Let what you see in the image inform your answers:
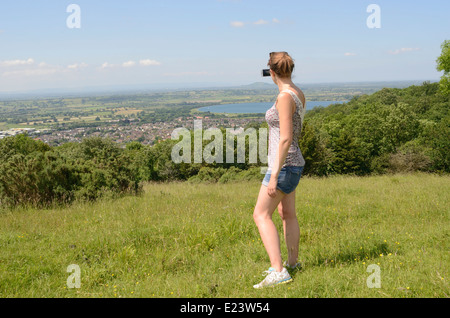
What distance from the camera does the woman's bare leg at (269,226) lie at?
10.2ft

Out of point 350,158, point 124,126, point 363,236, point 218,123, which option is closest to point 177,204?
point 363,236

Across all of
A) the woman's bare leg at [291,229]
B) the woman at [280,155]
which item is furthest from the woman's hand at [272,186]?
the woman's bare leg at [291,229]

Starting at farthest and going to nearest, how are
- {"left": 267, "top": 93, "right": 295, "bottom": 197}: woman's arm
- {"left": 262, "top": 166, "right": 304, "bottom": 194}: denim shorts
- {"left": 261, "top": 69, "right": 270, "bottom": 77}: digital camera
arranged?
1. {"left": 261, "top": 69, "right": 270, "bottom": 77}: digital camera
2. {"left": 262, "top": 166, "right": 304, "bottom": 194}: denim shorts
3. {"left": 267, "top": 93, "right": 295, "bottom": 197}: woman's arm

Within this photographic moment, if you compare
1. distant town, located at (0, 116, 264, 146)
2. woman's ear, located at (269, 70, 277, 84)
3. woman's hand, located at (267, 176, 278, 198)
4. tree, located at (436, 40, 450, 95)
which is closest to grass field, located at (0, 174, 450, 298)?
woman's hand, located at (267, 176, 278, 198)

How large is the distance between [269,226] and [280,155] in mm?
716

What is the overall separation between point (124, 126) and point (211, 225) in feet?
225

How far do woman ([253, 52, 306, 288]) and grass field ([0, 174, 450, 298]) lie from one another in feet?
1.01

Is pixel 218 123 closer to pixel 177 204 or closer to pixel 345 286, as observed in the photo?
pixel 177 204

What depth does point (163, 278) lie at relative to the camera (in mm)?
3521

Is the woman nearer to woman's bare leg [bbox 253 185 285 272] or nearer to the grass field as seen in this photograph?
woman's bare leg [bbox 253 185 285 272]

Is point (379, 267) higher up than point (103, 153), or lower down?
lower down

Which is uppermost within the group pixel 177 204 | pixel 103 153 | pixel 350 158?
pixel 103 153

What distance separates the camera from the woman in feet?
9.75

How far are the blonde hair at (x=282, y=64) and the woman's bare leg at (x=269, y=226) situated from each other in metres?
1.11
